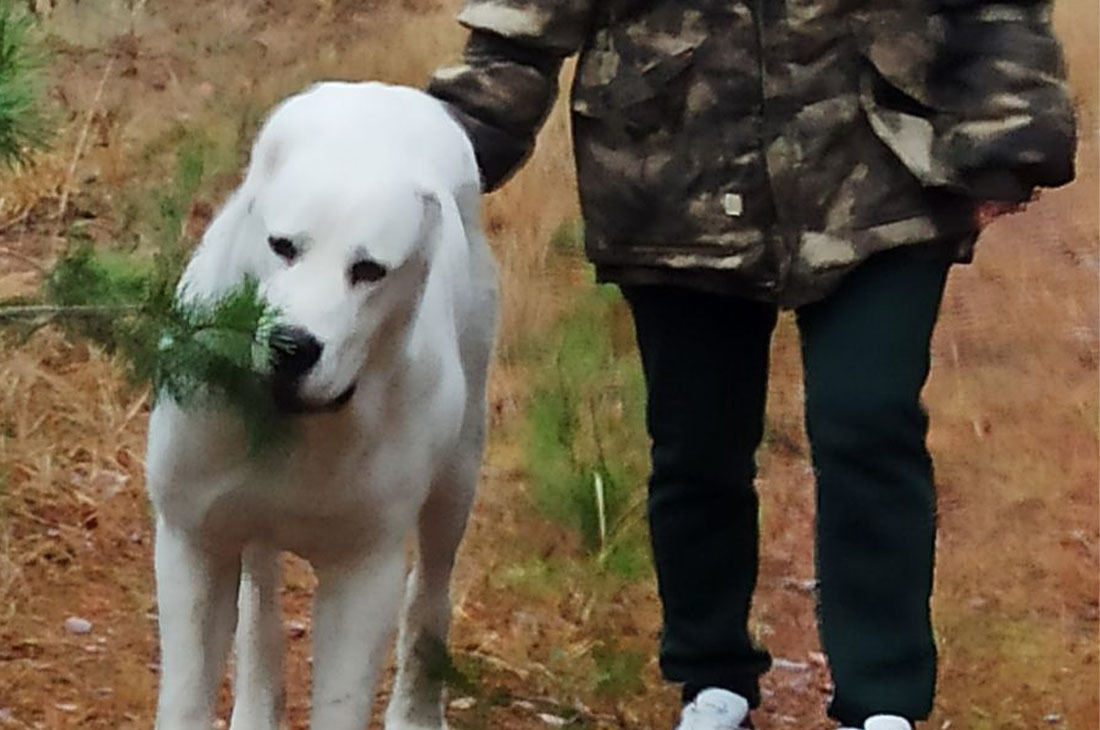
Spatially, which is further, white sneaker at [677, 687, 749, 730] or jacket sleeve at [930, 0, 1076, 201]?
white sneaker at [677, 687, 749, 730]

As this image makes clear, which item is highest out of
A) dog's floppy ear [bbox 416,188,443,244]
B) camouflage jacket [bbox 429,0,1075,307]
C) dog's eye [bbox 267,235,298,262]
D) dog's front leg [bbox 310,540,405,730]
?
camouflage jacket [bbox 429,0,1075,307]

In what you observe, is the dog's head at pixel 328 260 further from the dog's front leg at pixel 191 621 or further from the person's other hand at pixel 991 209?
the person's other hand at pixel 991 209

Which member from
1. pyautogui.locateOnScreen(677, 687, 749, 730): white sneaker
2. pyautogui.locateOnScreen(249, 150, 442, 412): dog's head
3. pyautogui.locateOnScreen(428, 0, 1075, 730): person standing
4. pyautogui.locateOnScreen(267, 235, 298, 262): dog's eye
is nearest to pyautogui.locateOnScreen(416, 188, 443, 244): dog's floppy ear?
pyautogui.locateOnScreen(249, 150, 442, 412): dog's head

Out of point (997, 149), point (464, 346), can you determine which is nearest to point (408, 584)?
point (464, 346)

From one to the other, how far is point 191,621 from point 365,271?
43cm

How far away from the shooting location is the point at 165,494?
5.46 feet

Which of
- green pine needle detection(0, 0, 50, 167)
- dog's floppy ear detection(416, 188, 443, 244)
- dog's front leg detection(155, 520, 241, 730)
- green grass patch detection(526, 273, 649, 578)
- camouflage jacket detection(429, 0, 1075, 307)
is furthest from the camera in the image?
green grass patch detection(526, 273, 649, 578)

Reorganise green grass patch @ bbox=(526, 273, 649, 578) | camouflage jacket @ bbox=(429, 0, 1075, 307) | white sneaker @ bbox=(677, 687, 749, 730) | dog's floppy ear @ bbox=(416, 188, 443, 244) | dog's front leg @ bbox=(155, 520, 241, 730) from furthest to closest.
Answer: green grass patch @ bbox=(526, 273, 649, 578) < white sneaker @ bbox=(677, 687, 749, 730) < camouflage jacket @ bbox=(429, 0, 1075, 307) < dog's front leg @ bbox=(155, 520, 241, 730) < dog's floppy ear @ bbox=(416, 188, 443, 244)

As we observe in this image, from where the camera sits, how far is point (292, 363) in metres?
1.41

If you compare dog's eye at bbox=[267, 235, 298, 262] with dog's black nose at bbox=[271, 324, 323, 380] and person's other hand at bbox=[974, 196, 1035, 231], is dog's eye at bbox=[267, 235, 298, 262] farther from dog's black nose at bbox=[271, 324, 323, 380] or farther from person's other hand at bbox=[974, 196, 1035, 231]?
person's other hand at bbox=[974, 196, 1035, 231]

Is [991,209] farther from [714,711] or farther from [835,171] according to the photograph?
[714,711]

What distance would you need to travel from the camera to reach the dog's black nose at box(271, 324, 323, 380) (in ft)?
4.51

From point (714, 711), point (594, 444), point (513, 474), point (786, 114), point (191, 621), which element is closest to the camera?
point (191, 621)

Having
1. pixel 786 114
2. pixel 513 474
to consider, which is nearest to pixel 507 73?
pixel 786 114
